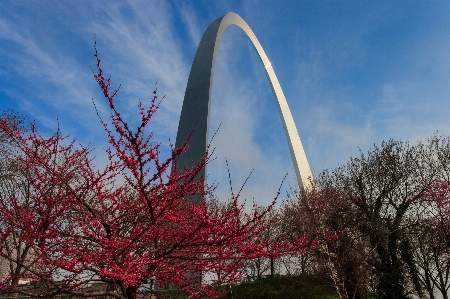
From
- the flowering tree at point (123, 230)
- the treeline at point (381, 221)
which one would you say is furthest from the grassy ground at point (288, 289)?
the flowering tree at point (123, 230)

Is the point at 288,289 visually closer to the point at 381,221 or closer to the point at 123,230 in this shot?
the point at 381,221

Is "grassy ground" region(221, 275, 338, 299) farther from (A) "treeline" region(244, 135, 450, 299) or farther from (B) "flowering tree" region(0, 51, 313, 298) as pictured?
(B) "flowering tree" region(0, 51, 313, 298)

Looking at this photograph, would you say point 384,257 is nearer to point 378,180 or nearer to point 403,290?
point 403,290

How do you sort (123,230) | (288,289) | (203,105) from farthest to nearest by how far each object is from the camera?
(203,105) → (288,289) → (123,230)

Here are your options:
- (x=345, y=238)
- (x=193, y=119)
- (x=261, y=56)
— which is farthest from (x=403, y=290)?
→ (x=261, y=56)

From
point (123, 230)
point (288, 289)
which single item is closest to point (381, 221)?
point (288, 289)

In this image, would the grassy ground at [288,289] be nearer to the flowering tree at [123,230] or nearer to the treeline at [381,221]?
the treeline at [381,221]

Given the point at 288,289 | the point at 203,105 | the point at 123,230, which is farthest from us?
the point at 203,105

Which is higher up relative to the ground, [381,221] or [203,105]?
[203,105]

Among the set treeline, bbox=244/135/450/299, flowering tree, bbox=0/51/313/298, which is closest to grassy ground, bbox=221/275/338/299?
treeline, bbox=244/135/450/299

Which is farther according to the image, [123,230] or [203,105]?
[203,105]

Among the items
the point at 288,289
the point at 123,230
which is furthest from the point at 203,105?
the point at 123,230

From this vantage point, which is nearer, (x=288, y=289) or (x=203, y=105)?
(x=288, y=289)

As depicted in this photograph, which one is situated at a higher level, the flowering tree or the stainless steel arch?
the stainless steel arch
